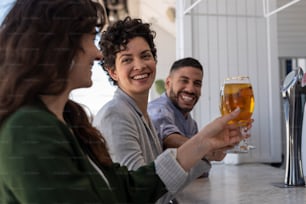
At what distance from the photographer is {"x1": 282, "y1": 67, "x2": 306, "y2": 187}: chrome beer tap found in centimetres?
81

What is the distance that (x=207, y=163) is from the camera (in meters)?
0.56

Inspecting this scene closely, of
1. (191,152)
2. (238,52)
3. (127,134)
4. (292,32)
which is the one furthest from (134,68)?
(292,32)

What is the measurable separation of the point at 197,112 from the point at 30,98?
1060 millimetres

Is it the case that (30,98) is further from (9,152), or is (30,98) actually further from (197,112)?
(197,112)

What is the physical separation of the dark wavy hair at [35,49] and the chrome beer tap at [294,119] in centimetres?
57

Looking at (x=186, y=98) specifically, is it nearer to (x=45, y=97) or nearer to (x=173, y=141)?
(x=173, y=141)

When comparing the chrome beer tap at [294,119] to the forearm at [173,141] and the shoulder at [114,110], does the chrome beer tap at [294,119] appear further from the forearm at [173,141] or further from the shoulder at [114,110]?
the shoulder at [114,110]

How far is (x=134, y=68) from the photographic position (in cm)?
64

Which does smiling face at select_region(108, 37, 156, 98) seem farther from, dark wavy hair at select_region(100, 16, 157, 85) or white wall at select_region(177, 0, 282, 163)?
white wall at select_region(177, 0, 282, 163)

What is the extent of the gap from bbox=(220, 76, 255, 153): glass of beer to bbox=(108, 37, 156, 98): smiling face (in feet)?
0.41

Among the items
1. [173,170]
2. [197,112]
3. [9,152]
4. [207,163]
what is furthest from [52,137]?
[197,112]

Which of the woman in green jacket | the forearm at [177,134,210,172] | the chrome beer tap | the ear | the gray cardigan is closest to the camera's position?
the woman in green jacket

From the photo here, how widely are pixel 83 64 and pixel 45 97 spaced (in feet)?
0.14

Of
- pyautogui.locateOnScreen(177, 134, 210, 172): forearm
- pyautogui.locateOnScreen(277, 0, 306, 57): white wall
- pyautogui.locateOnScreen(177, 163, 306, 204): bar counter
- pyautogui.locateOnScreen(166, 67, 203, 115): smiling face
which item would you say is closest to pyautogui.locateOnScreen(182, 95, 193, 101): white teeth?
pyautogui.locateOnScreen(166, 67, 203, 115): smiling face
